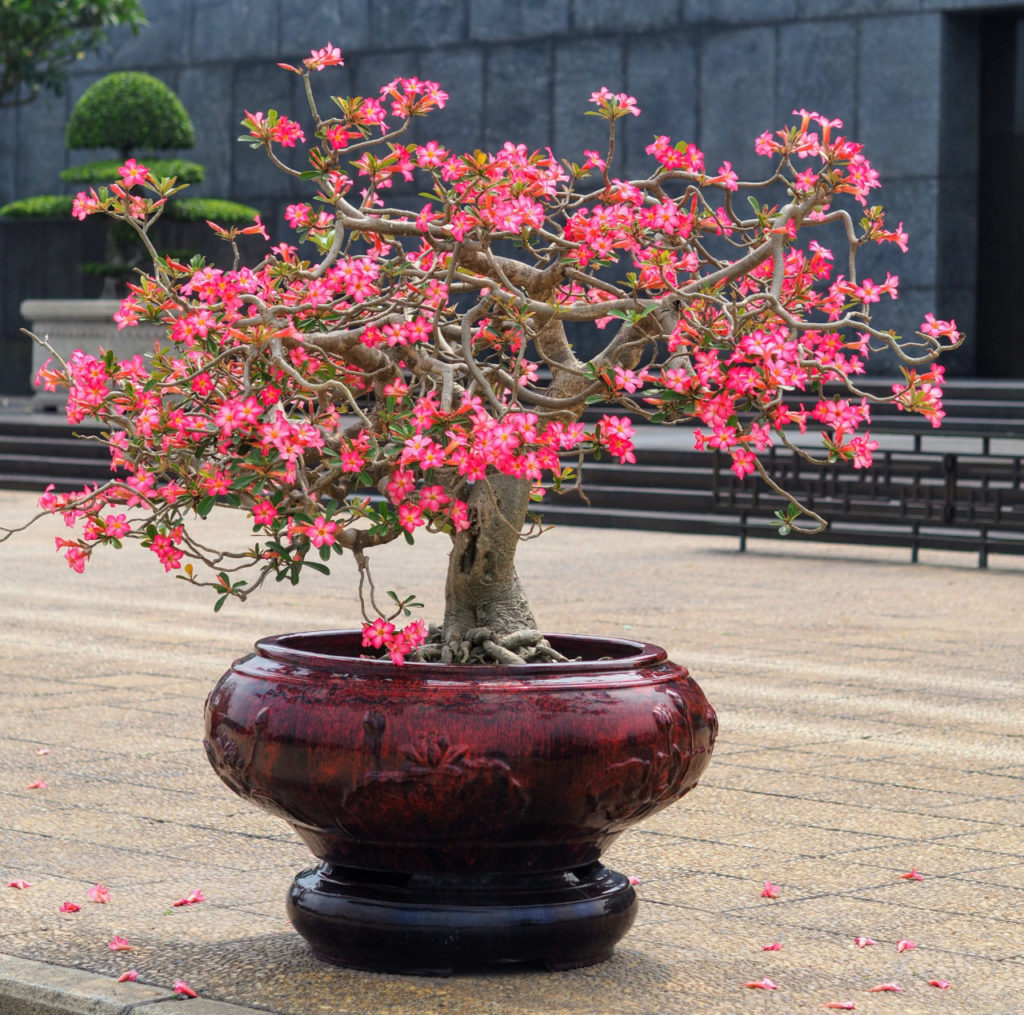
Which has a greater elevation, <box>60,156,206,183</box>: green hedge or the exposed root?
<box>60,156,206,183</box>: green hedge

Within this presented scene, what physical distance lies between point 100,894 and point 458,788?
133 centimetres

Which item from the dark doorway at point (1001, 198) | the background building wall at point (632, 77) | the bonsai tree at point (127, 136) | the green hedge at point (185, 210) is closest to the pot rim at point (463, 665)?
the background building wall at point (632, 77)

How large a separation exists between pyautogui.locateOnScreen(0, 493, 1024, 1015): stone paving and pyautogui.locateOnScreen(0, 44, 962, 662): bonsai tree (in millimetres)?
858

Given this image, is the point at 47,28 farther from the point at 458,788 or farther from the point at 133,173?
the point at 458,788

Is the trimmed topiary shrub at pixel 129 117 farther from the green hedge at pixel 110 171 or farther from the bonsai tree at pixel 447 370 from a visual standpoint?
the bonsai tree at pixel 447 370

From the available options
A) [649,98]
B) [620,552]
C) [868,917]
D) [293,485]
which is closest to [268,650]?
[293,485]

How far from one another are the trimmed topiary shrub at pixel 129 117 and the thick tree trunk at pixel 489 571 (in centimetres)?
2082

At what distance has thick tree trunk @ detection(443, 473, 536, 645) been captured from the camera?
185 inches

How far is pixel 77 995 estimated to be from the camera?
407 centimetres

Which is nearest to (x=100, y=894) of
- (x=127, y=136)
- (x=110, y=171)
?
(x=110, y=171)

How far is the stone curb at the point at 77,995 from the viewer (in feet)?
13.1

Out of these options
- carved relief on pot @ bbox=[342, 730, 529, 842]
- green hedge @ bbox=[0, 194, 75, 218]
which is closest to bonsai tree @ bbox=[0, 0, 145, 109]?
green hedge @ bbox=[0, 194, 75, 218]

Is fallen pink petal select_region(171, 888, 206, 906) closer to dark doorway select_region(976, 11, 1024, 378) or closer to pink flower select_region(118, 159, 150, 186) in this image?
pink flower select_region(118, 159, 150, 186)

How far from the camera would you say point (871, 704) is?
27.0 feet
